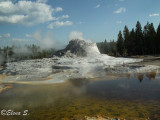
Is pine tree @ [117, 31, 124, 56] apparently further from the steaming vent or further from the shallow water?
the shallow water

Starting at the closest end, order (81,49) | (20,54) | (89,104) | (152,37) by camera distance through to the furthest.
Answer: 1. (89,104)
2. (81,49)
3. (152,37)
4. (20,54)

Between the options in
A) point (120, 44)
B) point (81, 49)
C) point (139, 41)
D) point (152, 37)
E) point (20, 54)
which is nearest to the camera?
point (81, 49)

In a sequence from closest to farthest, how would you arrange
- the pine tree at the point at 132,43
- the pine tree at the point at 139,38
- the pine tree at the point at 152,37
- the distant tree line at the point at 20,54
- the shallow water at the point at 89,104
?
1. the shallow water at the point at 89,104
2. the pine tree at the point at 152,37
3. the pine tree at the point at 139,38
4. the pine tree at the point at 132,43
5. the distant tree line at the point at 20,54

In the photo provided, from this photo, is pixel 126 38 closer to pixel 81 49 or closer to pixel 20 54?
pixel 81 49

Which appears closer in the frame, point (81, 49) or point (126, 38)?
point (81, 49)

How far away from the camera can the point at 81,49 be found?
30781mm

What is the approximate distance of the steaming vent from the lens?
29875mm

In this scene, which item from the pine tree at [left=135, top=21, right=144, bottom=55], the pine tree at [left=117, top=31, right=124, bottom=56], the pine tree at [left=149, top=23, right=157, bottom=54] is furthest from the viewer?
the pine tree at [left=117, top=31, right=124, bottom=56]

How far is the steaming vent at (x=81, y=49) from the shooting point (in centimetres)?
2988

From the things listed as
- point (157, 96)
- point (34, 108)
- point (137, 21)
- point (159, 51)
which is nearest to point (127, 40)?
point (137, 21)

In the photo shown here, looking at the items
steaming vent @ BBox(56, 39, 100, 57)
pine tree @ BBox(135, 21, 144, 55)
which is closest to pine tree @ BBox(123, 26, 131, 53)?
pine tree @ BBox(135, 21, 144, 55)

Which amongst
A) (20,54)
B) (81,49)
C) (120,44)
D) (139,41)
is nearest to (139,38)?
(139,41)

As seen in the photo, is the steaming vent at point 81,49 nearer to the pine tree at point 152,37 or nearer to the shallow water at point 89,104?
the pine tree at point 152,37

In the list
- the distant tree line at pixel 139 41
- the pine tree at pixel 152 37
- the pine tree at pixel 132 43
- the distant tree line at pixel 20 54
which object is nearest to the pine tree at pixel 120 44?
the distant tree line at pixel 139 41
